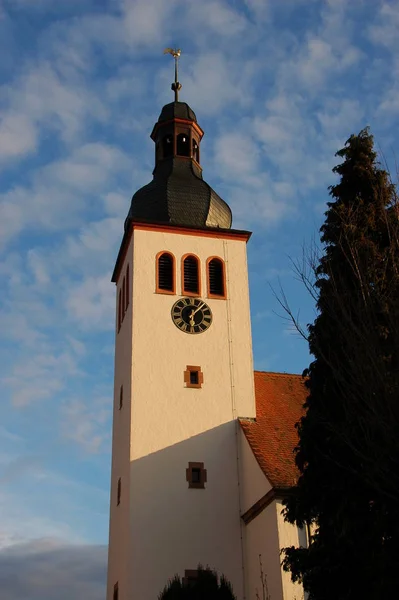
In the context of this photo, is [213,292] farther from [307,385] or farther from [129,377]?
[307,385]

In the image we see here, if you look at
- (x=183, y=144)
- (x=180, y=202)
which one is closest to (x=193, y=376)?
(x=180, y=202)

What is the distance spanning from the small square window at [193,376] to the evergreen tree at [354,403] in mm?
8995

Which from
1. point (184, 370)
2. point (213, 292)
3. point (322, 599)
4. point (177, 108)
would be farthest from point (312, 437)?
point (177, 108)

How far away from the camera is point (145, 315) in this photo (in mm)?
24406

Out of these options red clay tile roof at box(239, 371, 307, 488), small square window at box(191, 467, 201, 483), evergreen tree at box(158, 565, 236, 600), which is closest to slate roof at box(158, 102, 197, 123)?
red clay tile roof at box(239, 371, 307, 488)

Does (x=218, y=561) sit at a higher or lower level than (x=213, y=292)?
lower

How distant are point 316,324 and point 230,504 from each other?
9.34 metres

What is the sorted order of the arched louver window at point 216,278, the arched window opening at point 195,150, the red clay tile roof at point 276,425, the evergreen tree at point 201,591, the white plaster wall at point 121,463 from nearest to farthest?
the evergreen tree at point 201,591
the red clay tile roof at point 276,425
the white plaster wall at point 121,463
the arched louver window at point 216,278
the arched window opening at point 195,150

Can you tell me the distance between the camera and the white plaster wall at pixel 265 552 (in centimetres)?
1895

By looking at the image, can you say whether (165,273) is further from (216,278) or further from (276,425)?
(276,425)

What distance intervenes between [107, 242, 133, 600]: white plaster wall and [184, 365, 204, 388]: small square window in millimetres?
1664

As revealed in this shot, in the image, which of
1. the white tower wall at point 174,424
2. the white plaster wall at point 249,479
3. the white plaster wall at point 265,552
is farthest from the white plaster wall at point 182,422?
the white plaster wall at point 265,552

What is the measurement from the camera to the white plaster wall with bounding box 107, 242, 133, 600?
21.7 meters

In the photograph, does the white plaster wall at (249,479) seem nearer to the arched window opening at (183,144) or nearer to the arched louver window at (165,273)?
the arched louver window at (165,273)
